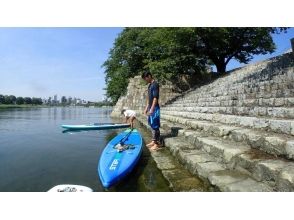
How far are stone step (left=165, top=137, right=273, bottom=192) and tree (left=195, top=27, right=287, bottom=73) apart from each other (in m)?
14.5

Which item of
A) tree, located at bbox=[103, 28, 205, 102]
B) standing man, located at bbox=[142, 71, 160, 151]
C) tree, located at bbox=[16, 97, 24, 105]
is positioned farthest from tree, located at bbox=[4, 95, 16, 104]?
standing man, located at bbox=[142, 71, 160, 151]

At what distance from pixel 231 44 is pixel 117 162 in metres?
18.6

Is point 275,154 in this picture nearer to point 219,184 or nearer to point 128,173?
point 219,184

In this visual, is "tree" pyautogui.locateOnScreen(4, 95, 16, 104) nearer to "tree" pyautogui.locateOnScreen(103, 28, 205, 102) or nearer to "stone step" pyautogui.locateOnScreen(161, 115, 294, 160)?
"tree" pyautogui.locateOnScreen(103, 28, 205, 102)

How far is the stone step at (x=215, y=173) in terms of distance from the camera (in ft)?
8.70

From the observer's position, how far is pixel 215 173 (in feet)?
10.6

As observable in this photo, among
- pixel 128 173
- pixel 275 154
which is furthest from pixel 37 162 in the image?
pixel 275 154

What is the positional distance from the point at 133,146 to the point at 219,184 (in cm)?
283

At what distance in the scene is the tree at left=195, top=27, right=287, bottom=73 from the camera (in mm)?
18156

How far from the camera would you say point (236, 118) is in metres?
5.27

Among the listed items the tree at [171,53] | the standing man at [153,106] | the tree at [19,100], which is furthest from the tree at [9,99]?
the standing man at [153,106]

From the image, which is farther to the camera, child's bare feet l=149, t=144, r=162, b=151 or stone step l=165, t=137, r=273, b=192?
child's bare feet l=149, t=144, r=162, b=151

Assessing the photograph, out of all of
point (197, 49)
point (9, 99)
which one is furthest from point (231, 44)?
point (9, 99)

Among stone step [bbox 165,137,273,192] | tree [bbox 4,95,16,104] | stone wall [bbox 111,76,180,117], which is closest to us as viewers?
stone step [bbox 165,137,273,192]
